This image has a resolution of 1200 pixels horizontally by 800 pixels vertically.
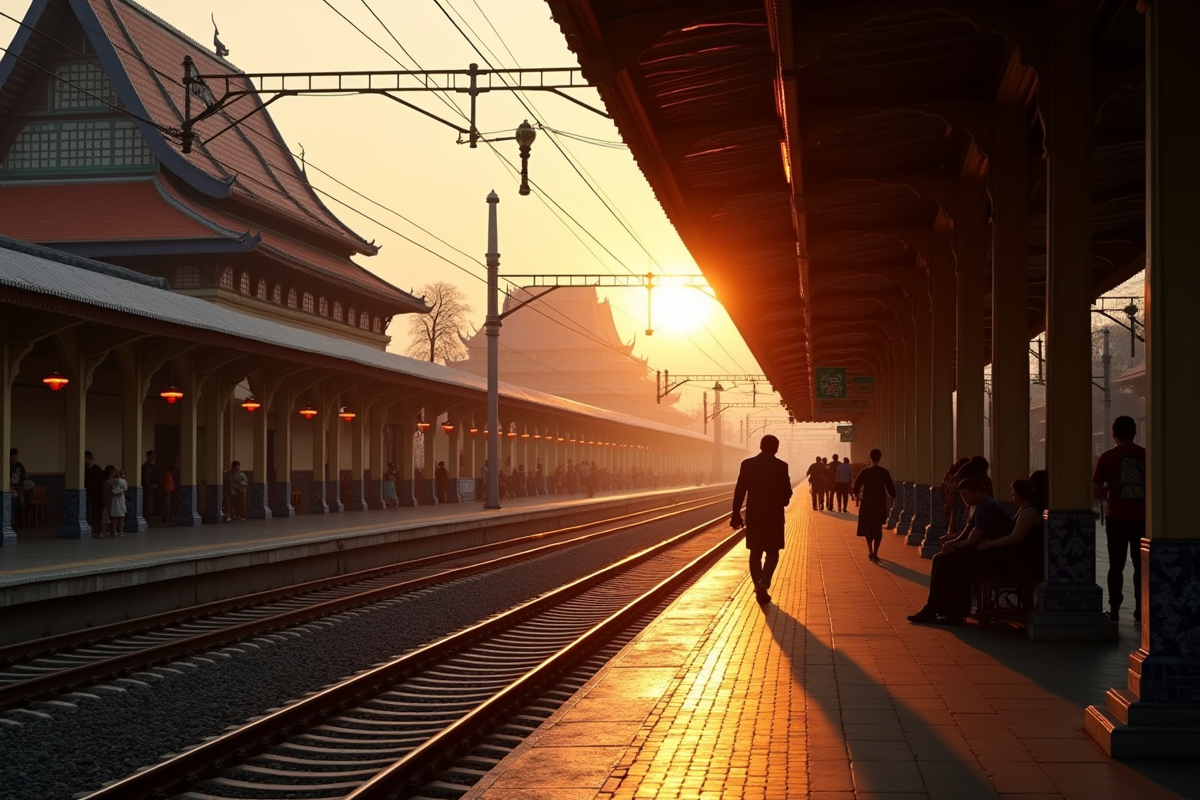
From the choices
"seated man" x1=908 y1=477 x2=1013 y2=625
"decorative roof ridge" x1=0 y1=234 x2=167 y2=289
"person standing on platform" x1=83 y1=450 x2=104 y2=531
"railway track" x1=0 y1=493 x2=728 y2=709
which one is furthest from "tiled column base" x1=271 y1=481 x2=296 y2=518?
"seated man" x1=908 y1=477 x2=1013 y2=625

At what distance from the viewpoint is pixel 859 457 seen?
61.4m

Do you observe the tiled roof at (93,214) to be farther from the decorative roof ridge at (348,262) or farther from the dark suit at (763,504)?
the dark suit at (763,504)

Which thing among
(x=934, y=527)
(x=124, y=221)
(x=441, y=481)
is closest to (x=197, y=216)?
(x=124, y=221)

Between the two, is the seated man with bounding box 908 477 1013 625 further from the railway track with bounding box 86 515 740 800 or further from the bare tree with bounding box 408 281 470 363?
the bare tree with bounding box 408 281 470 363

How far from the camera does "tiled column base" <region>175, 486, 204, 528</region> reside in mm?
26547

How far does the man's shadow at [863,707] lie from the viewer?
6.00 metres

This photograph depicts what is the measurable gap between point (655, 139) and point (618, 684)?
510 cm

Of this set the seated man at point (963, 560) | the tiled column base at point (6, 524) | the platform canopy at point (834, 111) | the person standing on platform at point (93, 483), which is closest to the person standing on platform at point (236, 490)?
the person standing on platform at point (93, 483)

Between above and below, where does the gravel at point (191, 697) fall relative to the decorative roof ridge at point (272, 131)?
below

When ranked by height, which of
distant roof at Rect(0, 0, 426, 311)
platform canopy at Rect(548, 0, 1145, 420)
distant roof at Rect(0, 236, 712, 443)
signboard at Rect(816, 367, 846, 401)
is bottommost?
signboard at Rect(816, 367, 846, 401)

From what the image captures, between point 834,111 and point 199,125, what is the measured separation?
116 ft

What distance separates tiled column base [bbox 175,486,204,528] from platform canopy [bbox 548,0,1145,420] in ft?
38.6

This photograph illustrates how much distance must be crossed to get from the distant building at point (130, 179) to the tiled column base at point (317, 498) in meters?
6.74

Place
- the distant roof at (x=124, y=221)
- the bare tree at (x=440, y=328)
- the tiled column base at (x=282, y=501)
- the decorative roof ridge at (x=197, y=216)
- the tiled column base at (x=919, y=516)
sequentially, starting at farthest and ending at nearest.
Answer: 1. the bare tree at (x=440, y=328)
2. the distant roof at (x=124, y=221)
3. the decorative roof ridge at (x=197, y=216)
4. the tiled column base at (x=282, y=501)
5. the tiled column base at (x=919, y=516)
